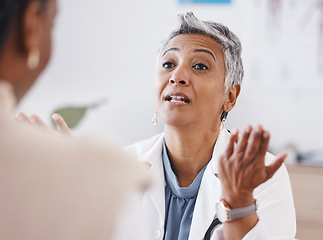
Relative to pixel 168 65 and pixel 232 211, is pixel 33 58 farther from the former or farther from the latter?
pixel 168 65

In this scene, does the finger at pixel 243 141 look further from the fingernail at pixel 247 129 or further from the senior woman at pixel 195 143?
the senior woman at pixel 195 143

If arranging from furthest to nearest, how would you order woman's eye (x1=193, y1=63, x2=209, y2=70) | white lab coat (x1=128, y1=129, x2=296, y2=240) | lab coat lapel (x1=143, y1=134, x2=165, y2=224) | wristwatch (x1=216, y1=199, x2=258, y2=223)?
woman's eye (x1=193, y1=63, x2=209, y2=70) < lab coat lapel (x1=143, y1=134, x2=165, y2=224) < white lab coat (x1=128, y1=129, x2=296, y2=240) < wristwatch (x1=216, y1=199, x2=258, y2=223)

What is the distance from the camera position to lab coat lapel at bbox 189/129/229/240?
143 cm

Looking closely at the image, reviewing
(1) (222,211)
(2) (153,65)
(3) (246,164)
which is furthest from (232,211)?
(2) (153,65)

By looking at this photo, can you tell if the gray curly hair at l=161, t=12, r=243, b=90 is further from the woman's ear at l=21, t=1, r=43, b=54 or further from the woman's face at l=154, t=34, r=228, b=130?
the woman's ear at l=21, t=1, r=43, b=54

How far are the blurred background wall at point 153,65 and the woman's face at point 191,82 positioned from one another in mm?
1485

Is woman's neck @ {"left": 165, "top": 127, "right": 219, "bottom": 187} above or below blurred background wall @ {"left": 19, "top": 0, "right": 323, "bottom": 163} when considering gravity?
below

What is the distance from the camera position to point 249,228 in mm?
1146

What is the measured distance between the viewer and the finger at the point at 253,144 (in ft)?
3.15

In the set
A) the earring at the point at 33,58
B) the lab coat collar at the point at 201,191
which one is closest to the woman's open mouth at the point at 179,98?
the lab coat collar at the point at 201,191

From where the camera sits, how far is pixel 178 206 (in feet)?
5.09

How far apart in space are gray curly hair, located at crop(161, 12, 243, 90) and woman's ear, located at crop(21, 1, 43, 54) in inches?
46.4

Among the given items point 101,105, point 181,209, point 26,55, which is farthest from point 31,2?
point 101,105

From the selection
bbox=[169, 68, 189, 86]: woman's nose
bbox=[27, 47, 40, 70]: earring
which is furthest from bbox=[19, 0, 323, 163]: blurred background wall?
bbox=[27, 47, 40, 70]: earring
